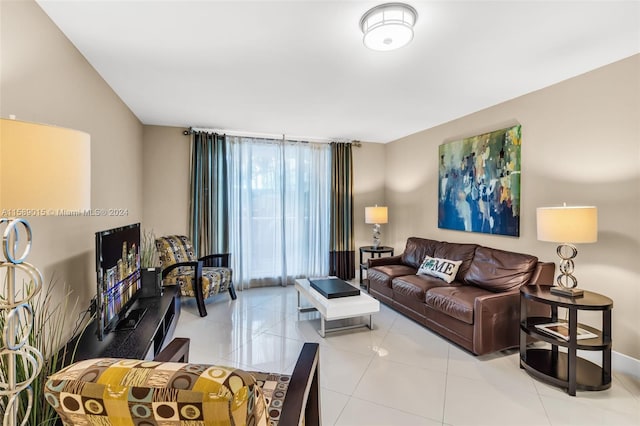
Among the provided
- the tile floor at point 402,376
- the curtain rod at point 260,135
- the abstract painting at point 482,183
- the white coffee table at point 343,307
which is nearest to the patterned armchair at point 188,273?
the tile floor at point 402,376

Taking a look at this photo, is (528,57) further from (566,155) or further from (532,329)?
(532,329)

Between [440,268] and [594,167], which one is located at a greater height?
[594,167]

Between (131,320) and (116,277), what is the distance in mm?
385

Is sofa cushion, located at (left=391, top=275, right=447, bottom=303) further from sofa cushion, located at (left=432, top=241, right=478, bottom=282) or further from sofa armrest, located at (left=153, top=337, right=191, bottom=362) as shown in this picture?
sofa armrest, located at (left=153, top=337, right=191, bottom=362)

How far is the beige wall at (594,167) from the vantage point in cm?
242

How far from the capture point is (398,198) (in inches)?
212

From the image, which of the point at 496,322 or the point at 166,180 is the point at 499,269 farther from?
the point at 166,180

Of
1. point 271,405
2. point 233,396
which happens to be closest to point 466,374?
point 271,405

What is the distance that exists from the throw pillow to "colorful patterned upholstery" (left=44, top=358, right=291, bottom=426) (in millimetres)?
3246

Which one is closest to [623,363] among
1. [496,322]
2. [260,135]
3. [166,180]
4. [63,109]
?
[496,322]

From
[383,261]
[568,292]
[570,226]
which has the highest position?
[570,226]

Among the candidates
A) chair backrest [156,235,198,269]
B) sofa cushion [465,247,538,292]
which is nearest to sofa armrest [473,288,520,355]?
sofa cushion [465,247,538,292]

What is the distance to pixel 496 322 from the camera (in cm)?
270

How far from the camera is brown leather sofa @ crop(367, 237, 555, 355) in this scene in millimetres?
2695
